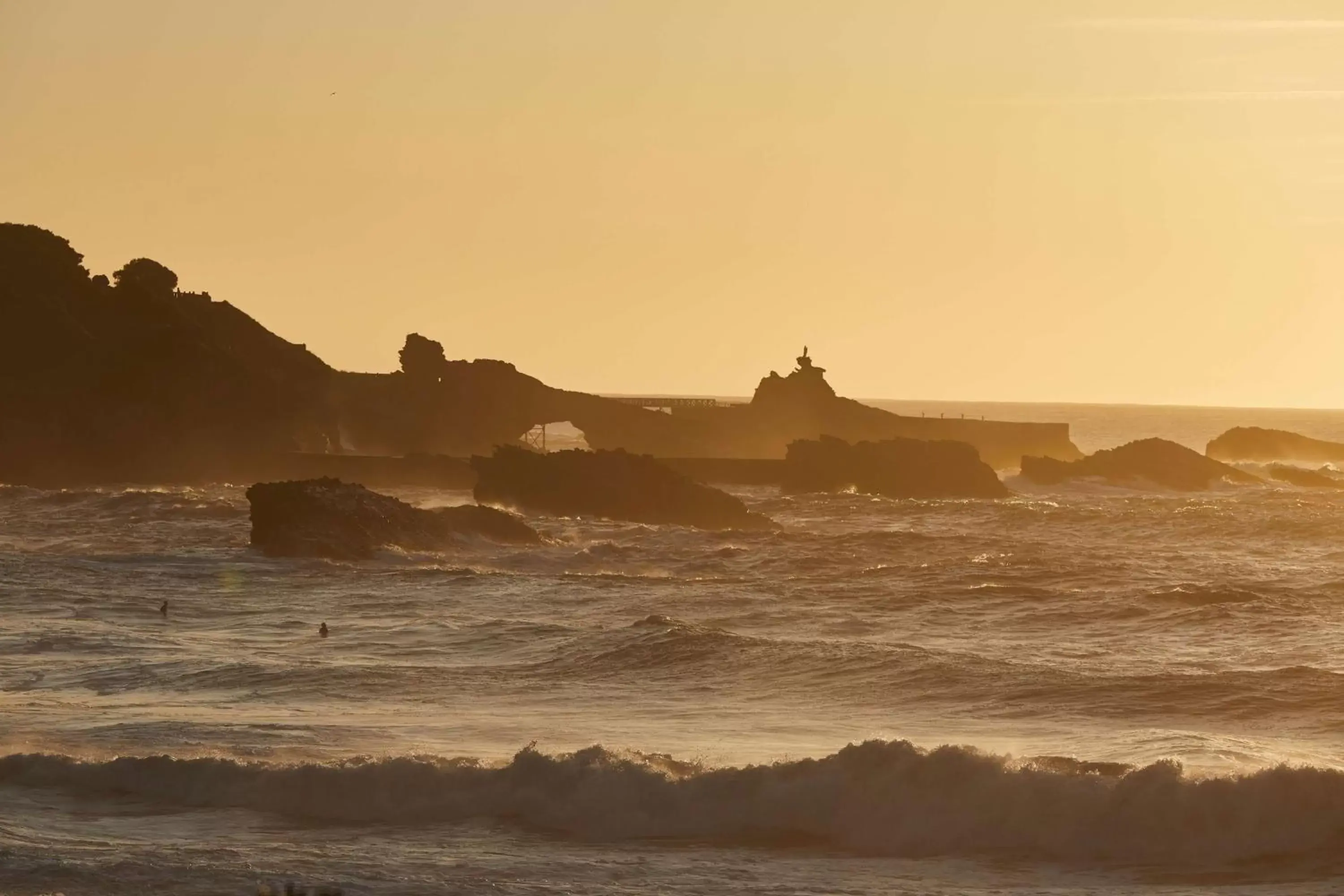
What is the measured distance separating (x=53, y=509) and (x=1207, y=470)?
54240 mm

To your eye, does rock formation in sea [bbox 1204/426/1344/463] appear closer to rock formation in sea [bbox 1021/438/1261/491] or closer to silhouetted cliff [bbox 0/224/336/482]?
rock formation in sea [bbox 1021/438/1261/491]

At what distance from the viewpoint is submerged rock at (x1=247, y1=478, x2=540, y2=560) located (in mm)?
42812

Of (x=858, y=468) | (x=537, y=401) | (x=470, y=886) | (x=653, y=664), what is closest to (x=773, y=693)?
(x=653, y=664)

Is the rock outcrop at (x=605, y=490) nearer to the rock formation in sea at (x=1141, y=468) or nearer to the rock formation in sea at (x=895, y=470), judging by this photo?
the rock formation in sea at (x=895, y=470)

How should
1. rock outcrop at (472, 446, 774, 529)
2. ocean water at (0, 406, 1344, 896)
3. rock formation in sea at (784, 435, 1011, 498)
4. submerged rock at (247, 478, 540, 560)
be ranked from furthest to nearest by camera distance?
rock formation in sea at (784, 435, 1011, 498) < rock outcrop at (472, 446, 774, 529) < submerged rock at (247, 478, 540, 560) < ocean water at (0, 406, 1344, 896)

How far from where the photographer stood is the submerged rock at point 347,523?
42812 millimetres

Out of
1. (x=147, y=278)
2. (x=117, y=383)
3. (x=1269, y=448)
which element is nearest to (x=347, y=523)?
(x=117, y=383)

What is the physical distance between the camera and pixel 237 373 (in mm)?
83375

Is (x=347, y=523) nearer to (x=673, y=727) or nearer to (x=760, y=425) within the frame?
(x=673, y=727)

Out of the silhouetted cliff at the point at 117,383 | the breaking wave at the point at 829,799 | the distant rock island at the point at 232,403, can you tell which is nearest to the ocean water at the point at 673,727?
the breaking wave at the point at 829,799

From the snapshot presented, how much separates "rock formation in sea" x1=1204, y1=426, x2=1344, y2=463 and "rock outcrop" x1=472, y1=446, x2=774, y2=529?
7406 cm

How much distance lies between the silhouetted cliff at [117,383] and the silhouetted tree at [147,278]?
71mm

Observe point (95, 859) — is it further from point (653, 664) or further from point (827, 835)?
point (653, 664)

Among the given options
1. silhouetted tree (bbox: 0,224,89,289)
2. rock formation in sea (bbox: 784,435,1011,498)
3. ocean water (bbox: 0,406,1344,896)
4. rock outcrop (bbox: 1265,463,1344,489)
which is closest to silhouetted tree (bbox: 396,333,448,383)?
silhouetted tree (bbox: 0,224,89,289)
